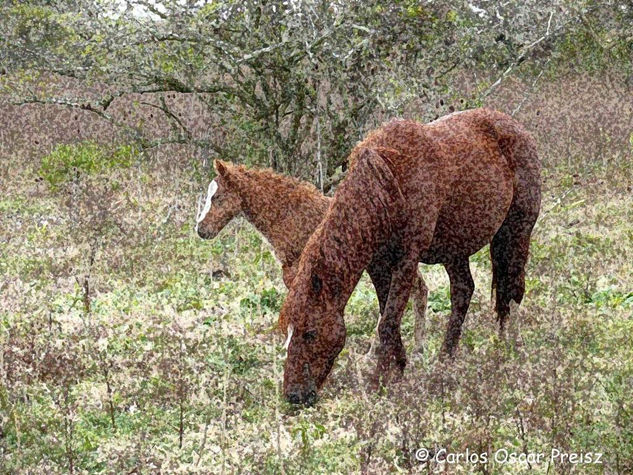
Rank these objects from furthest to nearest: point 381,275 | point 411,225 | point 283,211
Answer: point 283,211, point 381,275, point 411,225

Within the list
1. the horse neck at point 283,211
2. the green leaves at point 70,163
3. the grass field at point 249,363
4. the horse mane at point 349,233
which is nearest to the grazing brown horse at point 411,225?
the horse mane at point 349,233

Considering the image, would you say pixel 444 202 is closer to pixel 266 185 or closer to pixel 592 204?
pixel 266 185

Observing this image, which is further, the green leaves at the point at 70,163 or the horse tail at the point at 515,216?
the green leaves at the point at 70,163

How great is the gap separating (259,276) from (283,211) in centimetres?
178

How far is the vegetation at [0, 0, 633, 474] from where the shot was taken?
5.02 meters

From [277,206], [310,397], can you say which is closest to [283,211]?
[277,206]

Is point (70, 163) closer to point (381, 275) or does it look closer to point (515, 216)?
point (515, 216)

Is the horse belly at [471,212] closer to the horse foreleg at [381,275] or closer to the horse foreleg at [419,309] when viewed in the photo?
the horse foreleg at [381,275]

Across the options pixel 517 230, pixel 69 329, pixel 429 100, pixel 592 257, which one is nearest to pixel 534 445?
pixel 517 230

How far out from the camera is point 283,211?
7.33 m

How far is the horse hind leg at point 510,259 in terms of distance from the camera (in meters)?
6.94

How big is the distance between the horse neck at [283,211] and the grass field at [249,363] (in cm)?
73

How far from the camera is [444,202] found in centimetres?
600

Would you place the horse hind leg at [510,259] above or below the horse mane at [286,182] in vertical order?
below
